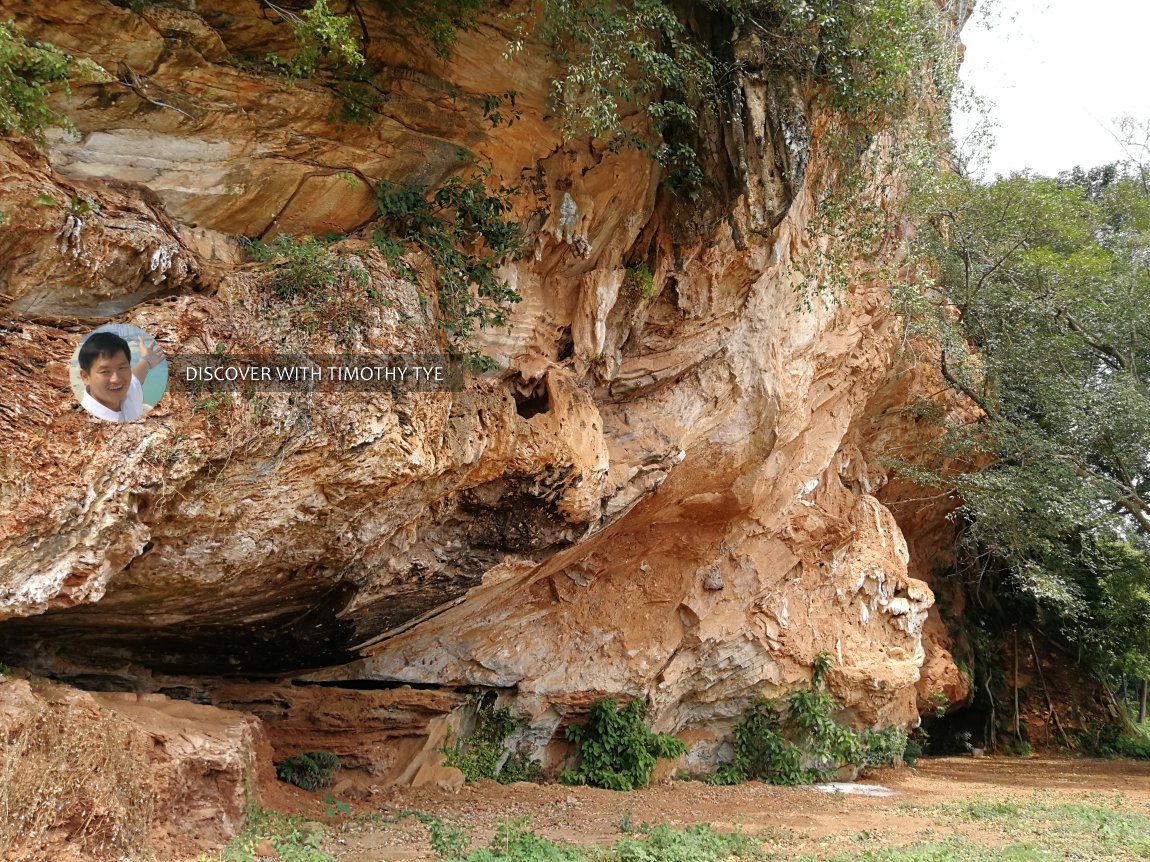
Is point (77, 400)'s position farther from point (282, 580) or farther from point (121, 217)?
point (282, 580)

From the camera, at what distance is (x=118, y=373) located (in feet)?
15.2

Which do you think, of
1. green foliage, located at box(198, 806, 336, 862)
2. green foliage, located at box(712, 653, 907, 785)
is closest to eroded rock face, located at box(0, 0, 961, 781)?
green foliage, located at box(712, 653, 907, 785)

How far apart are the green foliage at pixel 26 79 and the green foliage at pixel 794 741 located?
1022cm

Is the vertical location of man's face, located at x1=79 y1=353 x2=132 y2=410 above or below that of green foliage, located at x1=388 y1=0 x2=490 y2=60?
below

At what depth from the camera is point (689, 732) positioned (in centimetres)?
1106

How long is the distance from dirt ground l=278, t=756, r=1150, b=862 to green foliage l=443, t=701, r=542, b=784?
0.92 feet

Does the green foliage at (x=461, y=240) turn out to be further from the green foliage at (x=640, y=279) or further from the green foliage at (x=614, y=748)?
the green foliage at (x=614, y=748)

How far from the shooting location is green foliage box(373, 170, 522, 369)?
20.9 ft

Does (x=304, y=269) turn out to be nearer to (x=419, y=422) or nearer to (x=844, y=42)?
(x=419, y=422)

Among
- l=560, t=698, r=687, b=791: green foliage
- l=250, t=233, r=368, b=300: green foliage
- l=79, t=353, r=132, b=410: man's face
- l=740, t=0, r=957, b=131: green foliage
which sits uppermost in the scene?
l=740, t=0, r=957, b=131: green foliage

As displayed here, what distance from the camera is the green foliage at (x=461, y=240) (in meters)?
6.38

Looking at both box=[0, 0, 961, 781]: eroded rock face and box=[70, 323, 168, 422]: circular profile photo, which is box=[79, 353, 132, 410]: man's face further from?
box=[0, 0, 961, 781]: eroded rock face

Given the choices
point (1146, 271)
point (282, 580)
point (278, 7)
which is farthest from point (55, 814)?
point (1146, 271)

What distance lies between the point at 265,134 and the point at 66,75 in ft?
4.70
